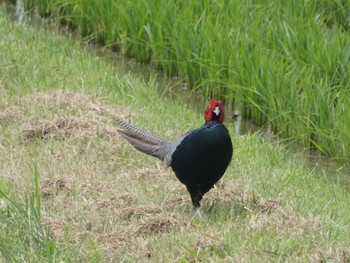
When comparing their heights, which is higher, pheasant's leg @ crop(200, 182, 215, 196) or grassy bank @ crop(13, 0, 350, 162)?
pheasant's leg @ crop(200, 182, 215, 196)

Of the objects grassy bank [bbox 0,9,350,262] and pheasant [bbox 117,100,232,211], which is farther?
pheasant [bbox 117,100,232,211]

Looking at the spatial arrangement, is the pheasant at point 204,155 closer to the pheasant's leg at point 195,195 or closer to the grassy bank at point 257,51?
the pheasant's leg at point 195,195

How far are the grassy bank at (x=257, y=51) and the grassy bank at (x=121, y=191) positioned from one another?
0.48 m

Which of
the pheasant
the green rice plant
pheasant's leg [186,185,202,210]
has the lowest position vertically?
pheasant's leg [186,185,202,210]

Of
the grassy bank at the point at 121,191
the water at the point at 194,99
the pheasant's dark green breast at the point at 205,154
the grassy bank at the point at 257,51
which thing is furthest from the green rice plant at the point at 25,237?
the grassy bank at the point at 257,51

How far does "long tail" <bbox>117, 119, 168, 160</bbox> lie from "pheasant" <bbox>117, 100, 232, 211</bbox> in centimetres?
24

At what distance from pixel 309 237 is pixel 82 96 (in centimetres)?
273

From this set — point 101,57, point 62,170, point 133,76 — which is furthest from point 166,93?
point 62,170

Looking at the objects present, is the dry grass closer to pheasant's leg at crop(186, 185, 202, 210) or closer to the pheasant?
pheasant's leg at crop(186, 185, 202, 210)

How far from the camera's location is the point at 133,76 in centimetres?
903

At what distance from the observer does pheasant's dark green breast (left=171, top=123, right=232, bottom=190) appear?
511 centimetres

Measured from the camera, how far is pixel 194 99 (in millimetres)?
8797

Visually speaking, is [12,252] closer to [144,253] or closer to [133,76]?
[144,253]

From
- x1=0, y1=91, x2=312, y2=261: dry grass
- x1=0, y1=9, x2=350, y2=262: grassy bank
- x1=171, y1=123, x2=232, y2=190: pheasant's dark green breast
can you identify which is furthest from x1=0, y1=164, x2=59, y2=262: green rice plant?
x1=171, y1=123, x2=232, y2=190: pheasant's dark green breast
